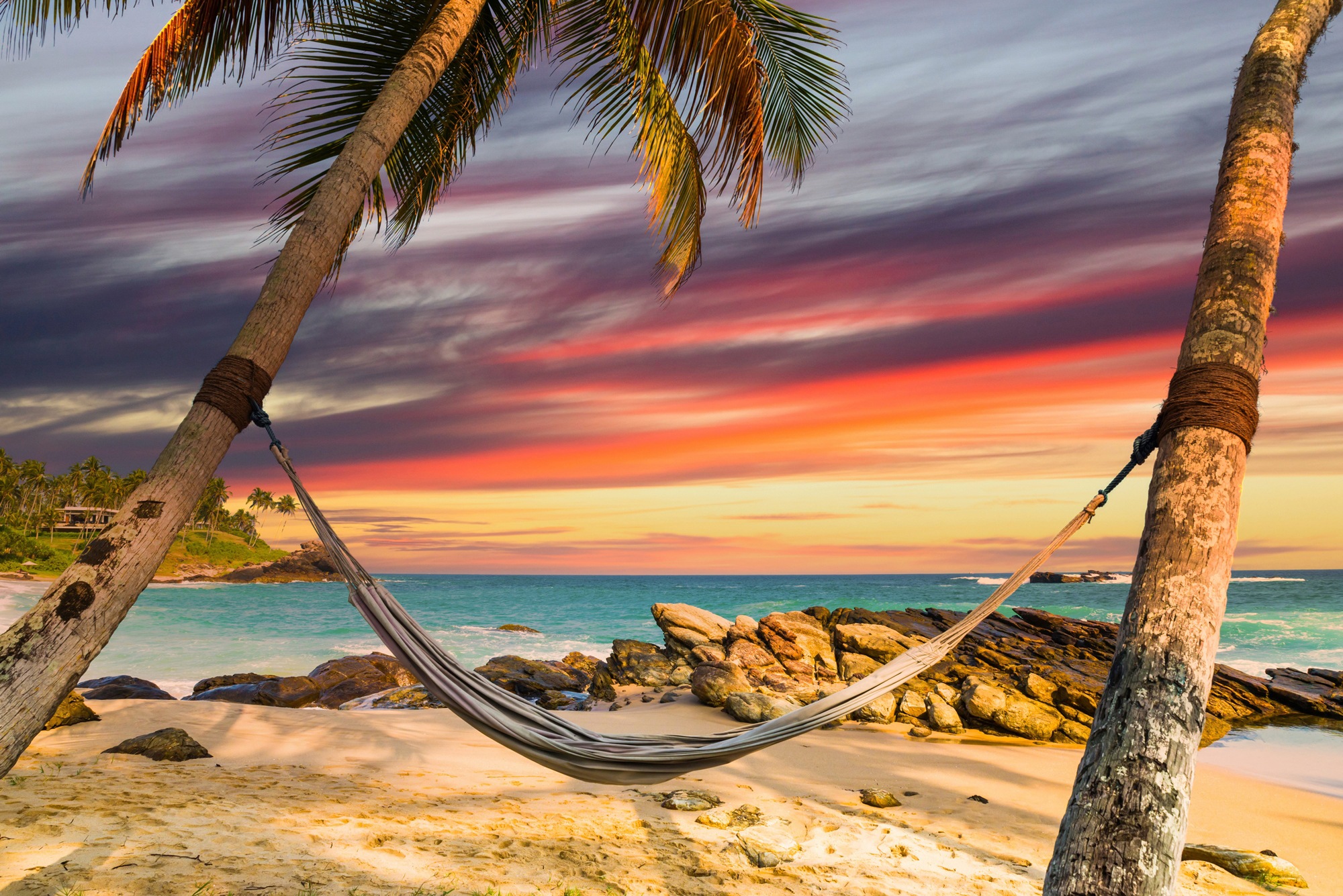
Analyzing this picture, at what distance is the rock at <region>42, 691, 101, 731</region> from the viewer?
389 cm

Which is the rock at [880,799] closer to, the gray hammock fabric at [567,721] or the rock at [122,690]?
the gray hammock fabric at [567,721]

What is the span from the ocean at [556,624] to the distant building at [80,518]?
1500 cm

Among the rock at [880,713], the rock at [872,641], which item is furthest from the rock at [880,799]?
the rock at [872,641]

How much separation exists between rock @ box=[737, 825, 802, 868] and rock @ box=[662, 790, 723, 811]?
306mm

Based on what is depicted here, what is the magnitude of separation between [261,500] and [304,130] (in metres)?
62.4

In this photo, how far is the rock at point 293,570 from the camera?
42.5 metres

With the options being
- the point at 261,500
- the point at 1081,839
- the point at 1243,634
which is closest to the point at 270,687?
the point at 1081,839

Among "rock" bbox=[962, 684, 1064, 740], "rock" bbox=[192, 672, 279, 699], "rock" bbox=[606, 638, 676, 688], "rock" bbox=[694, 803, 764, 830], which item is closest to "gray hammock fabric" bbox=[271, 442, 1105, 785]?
"rock" bbox=[694, 803, 764, 830]

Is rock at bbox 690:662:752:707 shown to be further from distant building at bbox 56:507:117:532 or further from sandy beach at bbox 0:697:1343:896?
distant building at bbox 56:507:117:532

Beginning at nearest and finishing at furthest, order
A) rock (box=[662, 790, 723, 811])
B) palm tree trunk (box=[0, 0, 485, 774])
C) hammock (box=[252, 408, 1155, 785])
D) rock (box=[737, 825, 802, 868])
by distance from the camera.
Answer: palm tree trunk (box=[0, 0, 485, 774]), hammock (box=[252, 408, 1155, 785]), rock (box=[737, 825, 802, 868]), rock (box=[662, 790, 723, 811])

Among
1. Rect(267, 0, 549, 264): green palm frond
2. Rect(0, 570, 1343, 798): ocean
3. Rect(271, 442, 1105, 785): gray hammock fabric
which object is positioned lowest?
Rect(0, 570, 1343, 798): ocean

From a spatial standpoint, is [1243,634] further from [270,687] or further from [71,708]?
[71,708]

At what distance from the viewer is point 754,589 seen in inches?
1539

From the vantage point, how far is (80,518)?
45.5m
